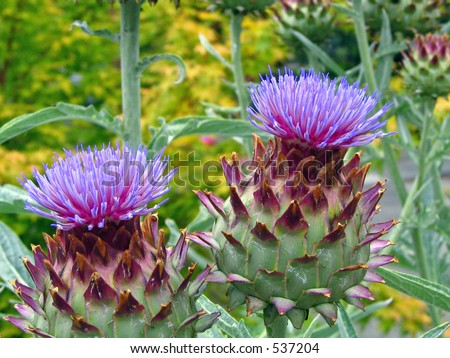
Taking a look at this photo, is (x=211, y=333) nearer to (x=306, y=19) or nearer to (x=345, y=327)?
(x=345, y=327)

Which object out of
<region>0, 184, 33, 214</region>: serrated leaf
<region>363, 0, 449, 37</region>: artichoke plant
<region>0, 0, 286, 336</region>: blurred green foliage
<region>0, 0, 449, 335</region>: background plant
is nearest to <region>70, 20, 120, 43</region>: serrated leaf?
<region>0, 184, 33, 214</region>: serrated leaf

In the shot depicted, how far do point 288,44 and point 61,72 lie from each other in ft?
4.84

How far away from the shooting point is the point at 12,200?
1.27 meters

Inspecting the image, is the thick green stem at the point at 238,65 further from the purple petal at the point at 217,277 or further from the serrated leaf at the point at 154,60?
the purple petal at the point at 217,277

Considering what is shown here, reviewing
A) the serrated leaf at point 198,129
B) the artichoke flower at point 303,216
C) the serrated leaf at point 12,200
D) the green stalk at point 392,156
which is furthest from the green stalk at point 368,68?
the serrated leaf at point 12,200

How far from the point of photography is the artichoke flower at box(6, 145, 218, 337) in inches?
33.9

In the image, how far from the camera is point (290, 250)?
0.92 meters

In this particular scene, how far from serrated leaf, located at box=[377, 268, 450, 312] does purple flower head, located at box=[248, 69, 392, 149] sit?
0.23 metres

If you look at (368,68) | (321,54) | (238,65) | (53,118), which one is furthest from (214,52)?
(53,118)

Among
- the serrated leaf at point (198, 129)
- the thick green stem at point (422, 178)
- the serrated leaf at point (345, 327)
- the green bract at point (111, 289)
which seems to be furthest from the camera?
the thick green stem at point (422, 178)

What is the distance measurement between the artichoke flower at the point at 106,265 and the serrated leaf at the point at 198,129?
368 millimetres

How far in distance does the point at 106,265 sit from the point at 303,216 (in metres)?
0.26

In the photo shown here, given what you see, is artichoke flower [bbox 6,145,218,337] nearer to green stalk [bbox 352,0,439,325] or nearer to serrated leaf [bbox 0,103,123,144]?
serrated leaf [bbox 0,103,123,144]

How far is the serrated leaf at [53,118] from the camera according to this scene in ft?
3.92
